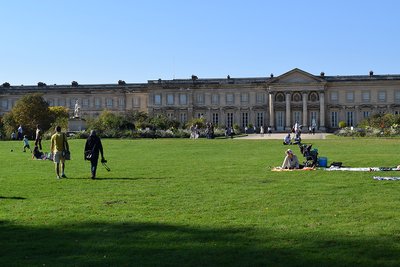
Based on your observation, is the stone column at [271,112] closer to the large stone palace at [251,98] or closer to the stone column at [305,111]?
the large stone palace at [251,98]

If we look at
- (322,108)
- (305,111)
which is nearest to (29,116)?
(305,111)

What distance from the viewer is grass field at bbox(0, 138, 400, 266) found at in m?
8.12

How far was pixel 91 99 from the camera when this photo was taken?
3607 inches

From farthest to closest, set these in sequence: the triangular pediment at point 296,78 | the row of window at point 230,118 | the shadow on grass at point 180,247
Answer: the row of window at point 230,118 < the triangular pediment at point 296,78 < the shadow on grass at point 180,247

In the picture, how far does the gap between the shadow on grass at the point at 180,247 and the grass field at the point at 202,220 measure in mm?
13

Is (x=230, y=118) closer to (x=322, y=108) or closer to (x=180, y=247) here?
(x=322, y=108)

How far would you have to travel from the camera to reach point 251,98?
284 feet

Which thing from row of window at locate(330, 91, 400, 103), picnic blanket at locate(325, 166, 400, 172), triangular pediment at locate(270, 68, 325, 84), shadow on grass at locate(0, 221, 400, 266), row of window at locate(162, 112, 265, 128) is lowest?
shadow on grass at locate(0, 221, 400, 266)

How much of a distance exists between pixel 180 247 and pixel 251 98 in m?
78.4

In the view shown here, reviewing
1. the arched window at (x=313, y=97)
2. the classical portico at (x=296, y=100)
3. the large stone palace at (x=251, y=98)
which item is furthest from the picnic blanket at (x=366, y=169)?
the arched window at (x=313, y=97)

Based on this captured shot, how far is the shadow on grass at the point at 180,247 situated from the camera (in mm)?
7859

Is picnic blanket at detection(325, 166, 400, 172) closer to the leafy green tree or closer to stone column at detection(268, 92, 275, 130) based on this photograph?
the leafy green tree

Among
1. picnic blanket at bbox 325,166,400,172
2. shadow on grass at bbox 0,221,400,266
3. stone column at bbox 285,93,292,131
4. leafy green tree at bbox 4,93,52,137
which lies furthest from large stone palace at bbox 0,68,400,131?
shadow on grass at bbox 0,221,400,266

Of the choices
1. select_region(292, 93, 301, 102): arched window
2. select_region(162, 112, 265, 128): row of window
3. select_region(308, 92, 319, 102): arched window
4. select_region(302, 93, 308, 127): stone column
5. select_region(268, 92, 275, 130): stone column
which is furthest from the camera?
select_region(162, 112, 265, 128): row of window
